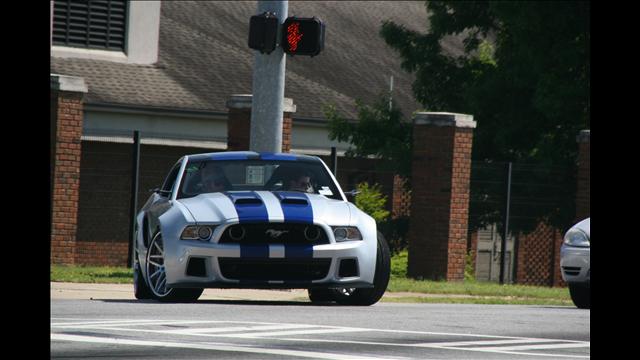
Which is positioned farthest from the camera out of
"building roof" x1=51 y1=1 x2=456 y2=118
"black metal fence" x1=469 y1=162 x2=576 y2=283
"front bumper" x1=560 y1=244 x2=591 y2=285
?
"building roof" x1=51 y1=1 x2=456 y2=118

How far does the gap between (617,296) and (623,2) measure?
4.33 ft

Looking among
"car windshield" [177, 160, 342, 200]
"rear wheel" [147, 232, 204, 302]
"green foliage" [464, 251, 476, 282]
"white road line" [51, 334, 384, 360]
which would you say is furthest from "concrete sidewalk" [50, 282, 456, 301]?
"green foliage" [464, 251, 476, 282]

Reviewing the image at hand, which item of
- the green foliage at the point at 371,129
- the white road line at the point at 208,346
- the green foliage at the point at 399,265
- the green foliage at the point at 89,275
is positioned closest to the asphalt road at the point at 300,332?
the white road line at the point at 208,346

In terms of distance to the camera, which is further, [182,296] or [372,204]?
[372,204]

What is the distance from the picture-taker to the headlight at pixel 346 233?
14531mm

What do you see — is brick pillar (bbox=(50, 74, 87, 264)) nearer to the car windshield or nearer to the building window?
the car windshield

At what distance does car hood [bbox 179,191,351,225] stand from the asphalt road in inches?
33.8

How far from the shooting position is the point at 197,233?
14.4 m

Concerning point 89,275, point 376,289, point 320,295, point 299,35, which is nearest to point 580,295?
point 320,295

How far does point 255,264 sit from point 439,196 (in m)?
12.1

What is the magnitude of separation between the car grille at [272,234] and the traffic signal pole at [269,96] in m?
4.44

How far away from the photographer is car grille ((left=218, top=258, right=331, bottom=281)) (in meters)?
14.3

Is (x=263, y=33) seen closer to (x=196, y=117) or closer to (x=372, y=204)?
(x=372, y=204)

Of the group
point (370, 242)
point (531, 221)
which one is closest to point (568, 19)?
point (531, 221)
